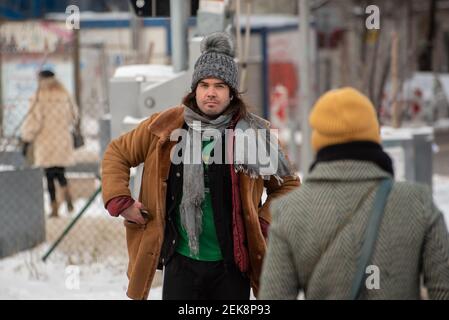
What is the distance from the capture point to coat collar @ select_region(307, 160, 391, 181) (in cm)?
255

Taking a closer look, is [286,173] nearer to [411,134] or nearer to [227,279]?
[227,279]

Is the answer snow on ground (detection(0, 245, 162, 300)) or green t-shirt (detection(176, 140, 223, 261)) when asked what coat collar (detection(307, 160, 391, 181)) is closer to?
green t-shirt (detection(176, 140, 223, 261))

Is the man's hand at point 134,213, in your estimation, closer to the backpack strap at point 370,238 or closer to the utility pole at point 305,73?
the backpack strap at point 370,238

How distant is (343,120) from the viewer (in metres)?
2.55

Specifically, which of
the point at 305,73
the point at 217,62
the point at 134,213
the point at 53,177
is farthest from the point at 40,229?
the point at 217,62

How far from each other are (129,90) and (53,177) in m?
3.89

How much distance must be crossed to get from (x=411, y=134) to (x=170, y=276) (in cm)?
664

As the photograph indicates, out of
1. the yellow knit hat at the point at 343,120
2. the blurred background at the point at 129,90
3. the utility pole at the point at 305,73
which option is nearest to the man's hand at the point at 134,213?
the blurred background at the point at 129,90

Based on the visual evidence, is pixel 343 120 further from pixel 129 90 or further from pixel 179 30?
pixel 129 90

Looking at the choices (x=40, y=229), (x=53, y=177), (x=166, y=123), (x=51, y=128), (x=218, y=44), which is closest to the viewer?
(x=166, y=123)

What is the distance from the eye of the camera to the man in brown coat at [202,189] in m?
3.54

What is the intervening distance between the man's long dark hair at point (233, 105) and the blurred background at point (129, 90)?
59cm

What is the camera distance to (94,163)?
12.1m

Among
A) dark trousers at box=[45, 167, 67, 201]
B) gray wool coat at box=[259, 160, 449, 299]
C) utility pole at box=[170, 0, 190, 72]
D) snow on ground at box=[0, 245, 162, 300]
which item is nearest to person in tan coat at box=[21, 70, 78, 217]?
dark trousers at box=[45, 167, 67, 201]
